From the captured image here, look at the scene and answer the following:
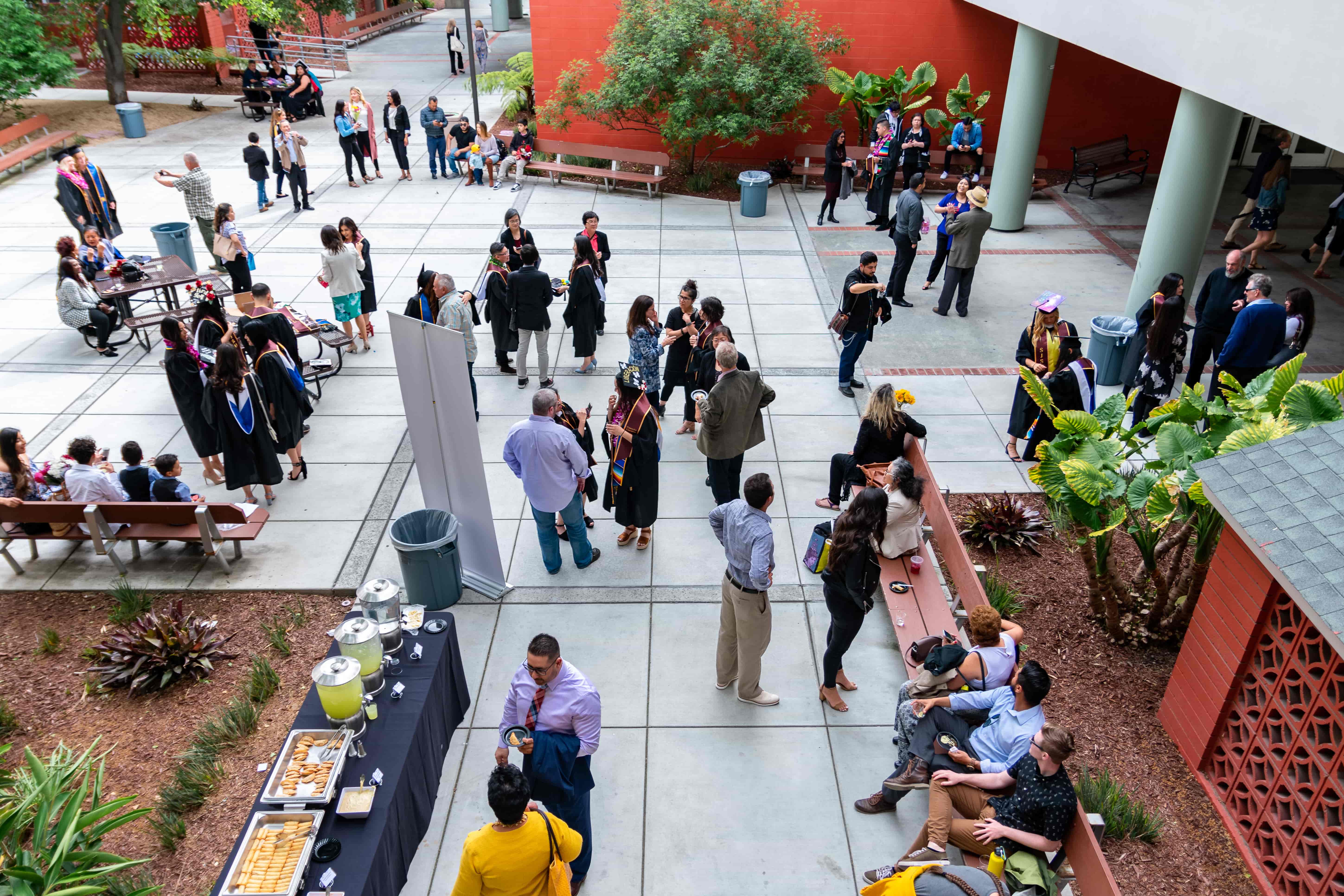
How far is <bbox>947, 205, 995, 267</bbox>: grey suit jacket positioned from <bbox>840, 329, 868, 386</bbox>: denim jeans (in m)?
2.52

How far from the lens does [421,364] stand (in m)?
6.96

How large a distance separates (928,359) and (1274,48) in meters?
4.80

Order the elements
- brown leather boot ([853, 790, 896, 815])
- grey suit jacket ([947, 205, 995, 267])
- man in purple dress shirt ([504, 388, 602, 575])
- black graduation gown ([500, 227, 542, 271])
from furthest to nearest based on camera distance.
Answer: grey suit jacket ([947, 205, 995, 267]) → black graduation gown ([500, 227, 542, 271]) → man in purple dress shirt ([504, 388, 602, 575]) → brown leather boot ([853, 790, 896, 815])

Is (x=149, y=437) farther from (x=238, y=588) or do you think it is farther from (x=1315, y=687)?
(x=1315, y=687)

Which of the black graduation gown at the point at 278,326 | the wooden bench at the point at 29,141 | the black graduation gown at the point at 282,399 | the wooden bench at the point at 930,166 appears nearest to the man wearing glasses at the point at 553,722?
the black graduation gown at the point at 282,399

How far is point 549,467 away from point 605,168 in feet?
43.0

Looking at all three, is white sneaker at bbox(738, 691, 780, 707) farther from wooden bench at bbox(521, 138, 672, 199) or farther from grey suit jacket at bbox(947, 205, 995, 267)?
wooden bench at bbox(521, 138, 672, 199)

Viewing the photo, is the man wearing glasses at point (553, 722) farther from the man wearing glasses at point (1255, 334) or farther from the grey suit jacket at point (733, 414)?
the man wearing glasses at point (1255, 334)

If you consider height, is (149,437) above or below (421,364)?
below

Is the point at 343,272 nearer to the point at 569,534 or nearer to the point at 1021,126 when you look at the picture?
the point at 569,534

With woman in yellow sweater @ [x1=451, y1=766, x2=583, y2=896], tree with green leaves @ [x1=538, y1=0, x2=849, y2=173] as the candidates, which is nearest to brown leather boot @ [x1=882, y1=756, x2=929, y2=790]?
woman in yellow sweater @ [x1=451, y1=766, x2=583, y2=896]

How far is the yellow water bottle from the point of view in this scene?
16.0ft

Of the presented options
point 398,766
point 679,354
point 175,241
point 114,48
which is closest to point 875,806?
point 398,766

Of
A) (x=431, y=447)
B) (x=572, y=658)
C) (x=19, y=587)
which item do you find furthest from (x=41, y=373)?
(x=572, y=658)
